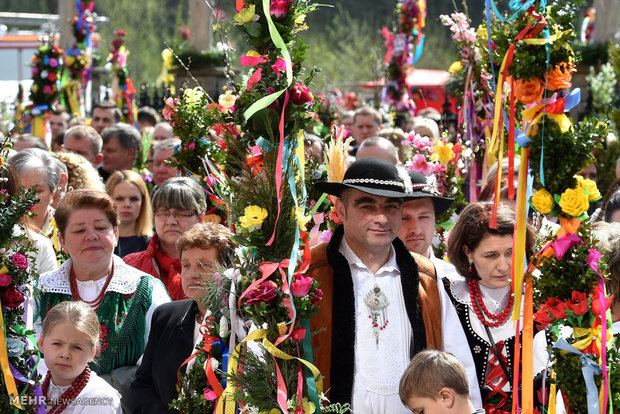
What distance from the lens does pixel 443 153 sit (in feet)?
21.7

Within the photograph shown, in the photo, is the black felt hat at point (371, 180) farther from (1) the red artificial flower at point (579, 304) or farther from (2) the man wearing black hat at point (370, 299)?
(1) the red artificial flower at point (579, 304)

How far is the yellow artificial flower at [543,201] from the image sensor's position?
12.5 feet

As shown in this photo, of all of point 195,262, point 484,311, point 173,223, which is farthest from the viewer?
point 173,223

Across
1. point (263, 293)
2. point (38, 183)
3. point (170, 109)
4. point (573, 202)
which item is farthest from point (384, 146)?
point (263, 293)

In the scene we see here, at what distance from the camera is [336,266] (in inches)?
164

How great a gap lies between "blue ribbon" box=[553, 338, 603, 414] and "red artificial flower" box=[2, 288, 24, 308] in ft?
7.89

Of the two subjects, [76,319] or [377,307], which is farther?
[76,319]

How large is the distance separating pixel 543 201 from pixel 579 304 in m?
0.44

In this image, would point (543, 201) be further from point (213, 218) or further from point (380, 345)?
point (213, 218)

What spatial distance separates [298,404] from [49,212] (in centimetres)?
320

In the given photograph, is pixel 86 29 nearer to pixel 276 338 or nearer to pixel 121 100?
pixel 121 100

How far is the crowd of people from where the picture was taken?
4.06 metres

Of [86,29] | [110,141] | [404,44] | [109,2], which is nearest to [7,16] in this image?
[109,2]

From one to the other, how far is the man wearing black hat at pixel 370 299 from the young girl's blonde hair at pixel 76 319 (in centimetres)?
119
